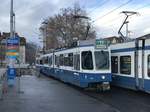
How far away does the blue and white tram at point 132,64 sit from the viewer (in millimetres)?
21125

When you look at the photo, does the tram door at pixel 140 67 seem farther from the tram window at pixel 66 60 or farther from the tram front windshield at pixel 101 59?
the tram window at pixel 66 60

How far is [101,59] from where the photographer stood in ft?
83.0

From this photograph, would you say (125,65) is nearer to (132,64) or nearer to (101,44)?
(132,64)

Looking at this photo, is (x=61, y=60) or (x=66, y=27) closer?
(x=61, y=60)

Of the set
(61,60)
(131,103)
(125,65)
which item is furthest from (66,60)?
(131,103)

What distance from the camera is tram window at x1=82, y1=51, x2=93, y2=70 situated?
82.6 ft

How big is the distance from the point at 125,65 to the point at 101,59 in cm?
151

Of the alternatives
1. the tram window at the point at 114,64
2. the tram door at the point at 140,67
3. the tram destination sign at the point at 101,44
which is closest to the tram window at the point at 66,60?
the tram window at the point at 114,64

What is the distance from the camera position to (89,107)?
57.2 feet

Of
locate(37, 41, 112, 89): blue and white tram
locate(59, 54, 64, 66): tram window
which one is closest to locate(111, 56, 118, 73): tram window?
locate(37, 41, 112, 89): blue and white tram

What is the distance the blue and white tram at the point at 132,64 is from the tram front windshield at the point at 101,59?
891mm

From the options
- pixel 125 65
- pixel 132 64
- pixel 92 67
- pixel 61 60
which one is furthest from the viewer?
pixel 61 60

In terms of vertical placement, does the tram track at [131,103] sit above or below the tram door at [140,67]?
below

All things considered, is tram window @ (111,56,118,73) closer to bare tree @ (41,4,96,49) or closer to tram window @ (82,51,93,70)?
tram window @ (82,51,93,70)
